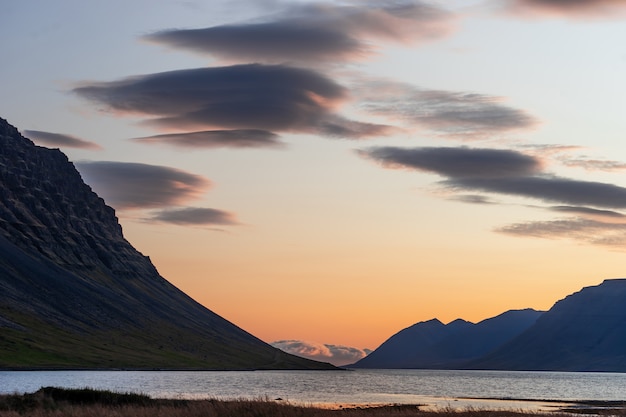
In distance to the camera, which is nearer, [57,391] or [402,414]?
[402,414]

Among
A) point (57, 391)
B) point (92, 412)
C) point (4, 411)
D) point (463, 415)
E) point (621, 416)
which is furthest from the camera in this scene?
point (621, 416)

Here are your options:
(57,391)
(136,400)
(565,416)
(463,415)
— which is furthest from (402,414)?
(57,391)

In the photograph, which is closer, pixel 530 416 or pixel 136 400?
pixel 530 416

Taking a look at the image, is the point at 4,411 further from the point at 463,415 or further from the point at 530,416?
the point at 530,416

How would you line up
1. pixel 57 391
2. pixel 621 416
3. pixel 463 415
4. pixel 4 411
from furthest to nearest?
pixel 621 416 → pixel 57 391 → pixel 463 415 → pixel 4 411

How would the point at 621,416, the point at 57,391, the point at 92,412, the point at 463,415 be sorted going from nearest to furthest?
the point at 92,412 → the point at 463,415 → the point at 57,391 → the point at 621,416

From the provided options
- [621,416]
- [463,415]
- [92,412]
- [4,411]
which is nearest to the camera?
[92,412]

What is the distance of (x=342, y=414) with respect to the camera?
86.1 metres

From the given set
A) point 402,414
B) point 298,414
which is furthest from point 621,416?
point 298,414

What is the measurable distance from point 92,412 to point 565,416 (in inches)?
1864

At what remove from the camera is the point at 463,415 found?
8369cm

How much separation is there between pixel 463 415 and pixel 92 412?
3355 centimetres

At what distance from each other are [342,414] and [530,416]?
1723 centimetres

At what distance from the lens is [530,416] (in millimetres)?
83938
